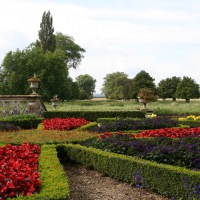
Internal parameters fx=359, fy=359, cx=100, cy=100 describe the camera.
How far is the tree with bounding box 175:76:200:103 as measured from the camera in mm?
58172

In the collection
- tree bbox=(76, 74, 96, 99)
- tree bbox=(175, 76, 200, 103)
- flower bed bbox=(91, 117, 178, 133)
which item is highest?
tree bbox=(76, 74, 96, 99)

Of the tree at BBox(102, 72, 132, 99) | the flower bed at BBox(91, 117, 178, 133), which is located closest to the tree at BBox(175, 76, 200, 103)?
the tree at BBox(102, 72, 132, 99)

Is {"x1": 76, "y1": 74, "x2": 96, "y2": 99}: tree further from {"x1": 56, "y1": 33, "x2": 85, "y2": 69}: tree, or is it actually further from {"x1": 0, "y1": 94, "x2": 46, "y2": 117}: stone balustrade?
{"x1": 0, "y1": 94, "x2": 46, "y2": 117}: stone balustrade

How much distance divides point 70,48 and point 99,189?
54.7m

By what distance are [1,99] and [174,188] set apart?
47.9ft

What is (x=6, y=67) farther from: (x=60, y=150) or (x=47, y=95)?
(x=60, y=150)

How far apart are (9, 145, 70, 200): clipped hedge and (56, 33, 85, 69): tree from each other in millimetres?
53349

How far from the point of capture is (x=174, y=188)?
5.82 metres

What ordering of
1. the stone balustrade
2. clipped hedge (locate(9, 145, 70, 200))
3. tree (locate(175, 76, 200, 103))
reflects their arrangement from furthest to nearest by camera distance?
tree (locate(175, 76, 200, 103)) < the stone balustrade < clipped hedge (locate(9, 145, 70, 200))

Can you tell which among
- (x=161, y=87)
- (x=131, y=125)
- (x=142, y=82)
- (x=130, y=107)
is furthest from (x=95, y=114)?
(x=161, y=87)

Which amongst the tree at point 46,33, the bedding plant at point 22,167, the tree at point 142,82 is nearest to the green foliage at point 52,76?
the tree at point 46,33

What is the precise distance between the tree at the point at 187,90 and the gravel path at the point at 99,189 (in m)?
51.9

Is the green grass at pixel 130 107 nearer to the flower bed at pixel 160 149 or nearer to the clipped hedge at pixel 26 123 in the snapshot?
the clipped hedge at pixel 26 123

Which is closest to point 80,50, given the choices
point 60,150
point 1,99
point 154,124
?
point 1,99
